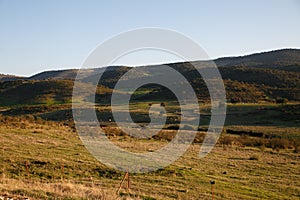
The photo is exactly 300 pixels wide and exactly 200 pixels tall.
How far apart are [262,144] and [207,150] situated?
846 cm

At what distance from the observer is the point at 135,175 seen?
56.3 feet

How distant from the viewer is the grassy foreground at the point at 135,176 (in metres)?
12.9

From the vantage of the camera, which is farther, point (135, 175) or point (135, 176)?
point (135, 175)

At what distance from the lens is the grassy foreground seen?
42.2ft

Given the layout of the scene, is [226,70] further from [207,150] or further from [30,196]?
[30,196]

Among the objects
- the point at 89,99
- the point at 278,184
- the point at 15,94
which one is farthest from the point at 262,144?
the point at 15,94

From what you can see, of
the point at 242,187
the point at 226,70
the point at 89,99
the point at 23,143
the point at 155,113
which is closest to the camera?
the point at 242,187

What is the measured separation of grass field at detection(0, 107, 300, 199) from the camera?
42.3 feet

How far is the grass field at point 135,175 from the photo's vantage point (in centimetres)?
1290

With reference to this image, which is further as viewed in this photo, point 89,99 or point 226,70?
point 226,70

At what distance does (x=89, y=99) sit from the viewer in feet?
354

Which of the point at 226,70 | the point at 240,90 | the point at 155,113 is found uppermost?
the point at 226,70

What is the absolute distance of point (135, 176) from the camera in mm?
16953

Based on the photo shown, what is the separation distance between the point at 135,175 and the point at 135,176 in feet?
0.67
